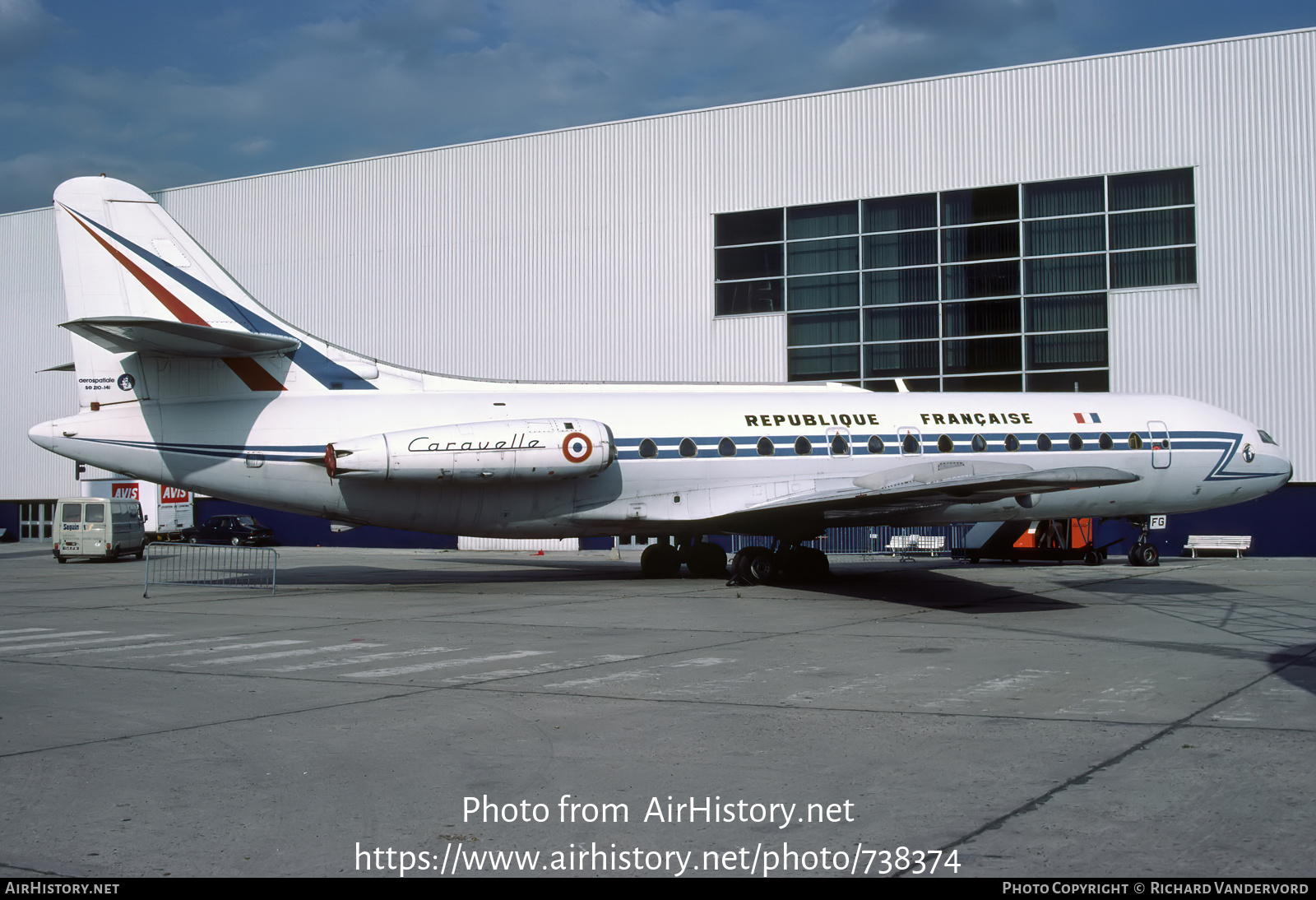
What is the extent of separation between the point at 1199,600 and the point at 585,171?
91.5 ft

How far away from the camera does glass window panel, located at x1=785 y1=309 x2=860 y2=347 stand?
36750 millimetres

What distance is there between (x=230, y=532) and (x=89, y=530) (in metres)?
9.17

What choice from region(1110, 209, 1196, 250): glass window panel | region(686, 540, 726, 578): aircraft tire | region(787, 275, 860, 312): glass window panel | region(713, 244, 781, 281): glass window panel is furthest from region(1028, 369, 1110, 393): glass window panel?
region(686, 540, 726, 578): aircraft tire

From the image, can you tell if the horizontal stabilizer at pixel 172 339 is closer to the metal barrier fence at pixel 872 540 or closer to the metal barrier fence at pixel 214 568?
the metal barrier fence at pixel 214 568

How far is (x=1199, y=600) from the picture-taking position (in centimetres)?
1777

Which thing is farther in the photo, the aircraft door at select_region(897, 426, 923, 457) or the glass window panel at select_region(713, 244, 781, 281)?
the glass window panel at select_region(713, 244, 781, 281)

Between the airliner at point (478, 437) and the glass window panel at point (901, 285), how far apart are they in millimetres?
13732

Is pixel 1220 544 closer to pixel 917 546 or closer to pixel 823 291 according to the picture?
pixel 917 546

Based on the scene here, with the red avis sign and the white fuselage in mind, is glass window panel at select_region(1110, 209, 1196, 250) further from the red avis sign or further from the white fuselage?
the red avis sign

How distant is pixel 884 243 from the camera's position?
36.3 meters

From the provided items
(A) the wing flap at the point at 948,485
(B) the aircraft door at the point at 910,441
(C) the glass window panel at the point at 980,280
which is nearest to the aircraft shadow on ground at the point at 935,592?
(A) the wing flap at the point at 948,485

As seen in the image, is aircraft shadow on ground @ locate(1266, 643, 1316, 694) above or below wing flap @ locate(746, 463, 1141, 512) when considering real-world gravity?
below

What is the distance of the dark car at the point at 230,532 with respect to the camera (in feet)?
141

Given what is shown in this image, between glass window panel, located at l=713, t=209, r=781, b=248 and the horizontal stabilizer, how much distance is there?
823 inches
